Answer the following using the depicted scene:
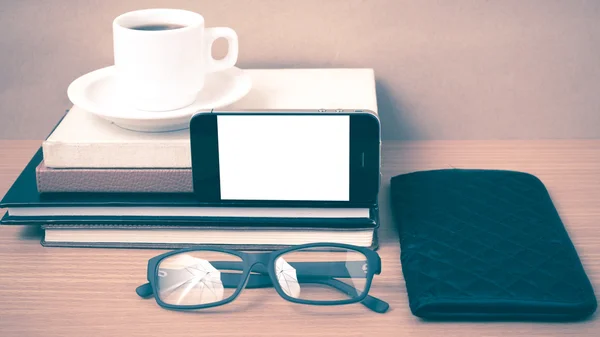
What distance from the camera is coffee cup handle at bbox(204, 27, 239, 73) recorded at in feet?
2.33

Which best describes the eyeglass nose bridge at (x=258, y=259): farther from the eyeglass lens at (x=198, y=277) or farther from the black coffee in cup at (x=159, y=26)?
the black coffee in cup at (x=159, y=26)

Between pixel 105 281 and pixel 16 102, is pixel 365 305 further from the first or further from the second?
pixel 16 102

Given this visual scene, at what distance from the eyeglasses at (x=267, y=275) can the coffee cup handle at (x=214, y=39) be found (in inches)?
7.4

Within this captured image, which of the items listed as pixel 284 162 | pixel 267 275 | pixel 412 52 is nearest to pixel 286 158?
pixel 284 162

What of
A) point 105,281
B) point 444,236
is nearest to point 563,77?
point 444,236

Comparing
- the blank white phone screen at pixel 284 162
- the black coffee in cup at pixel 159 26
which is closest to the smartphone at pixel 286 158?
the blank white phone screen at pixel 284 162

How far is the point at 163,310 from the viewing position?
2.02ft

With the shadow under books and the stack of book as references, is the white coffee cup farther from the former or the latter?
the shadow under books

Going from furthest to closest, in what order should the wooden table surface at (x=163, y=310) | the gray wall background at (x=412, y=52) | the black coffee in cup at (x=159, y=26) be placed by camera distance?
the gray wall background at (x=412, y=52)
the black coffee in cup at (x=159, y=26)
the wooden table surface at (x=163, y=310)

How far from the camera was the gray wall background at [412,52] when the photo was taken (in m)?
0.84

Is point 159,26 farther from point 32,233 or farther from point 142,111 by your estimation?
point 32,233

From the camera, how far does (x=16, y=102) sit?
2.96 ft

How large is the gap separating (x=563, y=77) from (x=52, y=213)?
596 millimetres

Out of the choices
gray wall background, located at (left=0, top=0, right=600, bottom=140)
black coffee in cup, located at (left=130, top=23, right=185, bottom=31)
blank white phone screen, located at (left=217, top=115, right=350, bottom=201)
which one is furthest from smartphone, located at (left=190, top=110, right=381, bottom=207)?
gray wall background, located at (left=0, top=0, right=600, bottom=140)
